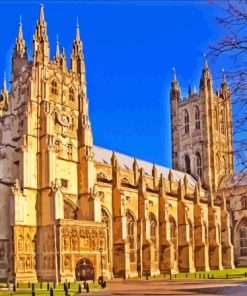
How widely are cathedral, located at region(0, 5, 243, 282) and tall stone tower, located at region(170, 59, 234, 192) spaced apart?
17349 mm

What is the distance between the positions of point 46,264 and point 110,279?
359 inches

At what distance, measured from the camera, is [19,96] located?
66188mm

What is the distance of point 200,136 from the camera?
10706 centimetres

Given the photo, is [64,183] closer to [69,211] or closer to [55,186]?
[69,211]

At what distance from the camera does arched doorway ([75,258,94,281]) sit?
193 ft

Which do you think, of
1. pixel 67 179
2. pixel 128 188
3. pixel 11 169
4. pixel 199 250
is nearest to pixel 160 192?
pixel 128 188

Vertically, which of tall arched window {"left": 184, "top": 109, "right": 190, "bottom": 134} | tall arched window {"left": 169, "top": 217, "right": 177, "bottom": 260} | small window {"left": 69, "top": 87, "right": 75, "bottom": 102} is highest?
tall arched window {"left": 184, "top": 109, "right": 190, "bottom": 134}

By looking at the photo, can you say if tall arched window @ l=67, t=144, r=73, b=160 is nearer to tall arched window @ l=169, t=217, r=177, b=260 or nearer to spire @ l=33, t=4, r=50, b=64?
spire @ l=33, t=4, r=50, b=64

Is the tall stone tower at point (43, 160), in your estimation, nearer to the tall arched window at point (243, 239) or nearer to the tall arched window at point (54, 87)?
the tall arched window at point (54, 87)

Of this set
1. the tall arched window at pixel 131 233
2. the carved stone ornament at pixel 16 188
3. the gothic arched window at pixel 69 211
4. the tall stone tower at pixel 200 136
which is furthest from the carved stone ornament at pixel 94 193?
the tall stone tower at pixel 200 136

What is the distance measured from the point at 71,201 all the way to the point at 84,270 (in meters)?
9.15

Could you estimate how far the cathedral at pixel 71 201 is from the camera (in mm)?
57406

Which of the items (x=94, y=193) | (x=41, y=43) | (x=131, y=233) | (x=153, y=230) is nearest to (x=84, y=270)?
(x=94, y=193)

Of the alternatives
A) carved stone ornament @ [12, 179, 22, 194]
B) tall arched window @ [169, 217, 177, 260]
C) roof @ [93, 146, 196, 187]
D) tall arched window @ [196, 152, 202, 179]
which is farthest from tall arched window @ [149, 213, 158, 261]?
tall arched window @ [196, 152, 202, 179]
